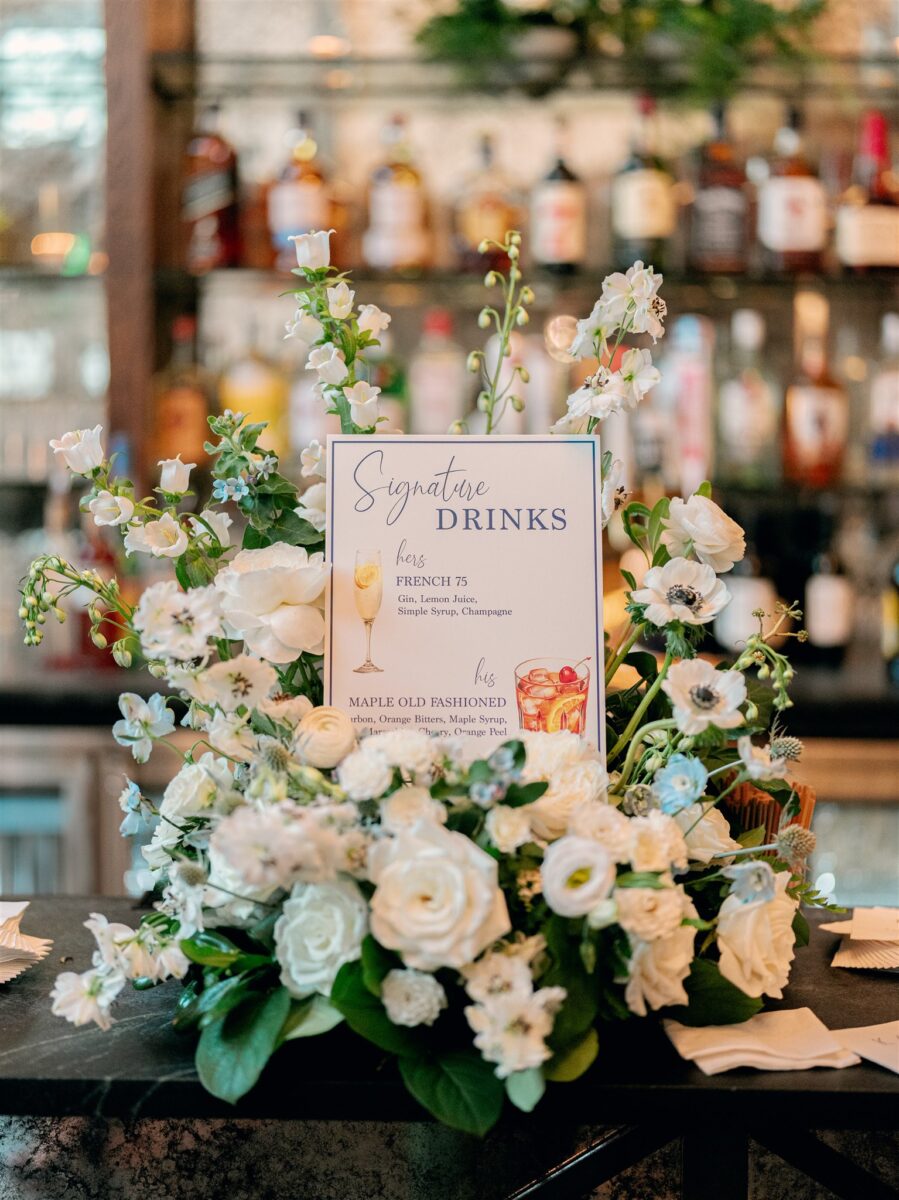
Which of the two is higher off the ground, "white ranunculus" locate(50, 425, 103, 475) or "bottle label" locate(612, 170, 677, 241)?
"bottle label" locate(612, 170, 677, 241)

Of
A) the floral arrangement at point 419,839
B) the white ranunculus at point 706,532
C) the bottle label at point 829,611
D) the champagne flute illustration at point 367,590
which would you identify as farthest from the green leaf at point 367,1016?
the bottle label at point 829,611

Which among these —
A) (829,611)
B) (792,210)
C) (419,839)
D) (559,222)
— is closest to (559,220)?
(559,222)

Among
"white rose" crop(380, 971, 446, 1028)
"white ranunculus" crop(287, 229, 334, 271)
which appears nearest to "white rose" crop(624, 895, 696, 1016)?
"white rose" crop(380, 971, 446, 1028)

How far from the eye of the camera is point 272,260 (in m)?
2.60

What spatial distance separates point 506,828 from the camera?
66cm

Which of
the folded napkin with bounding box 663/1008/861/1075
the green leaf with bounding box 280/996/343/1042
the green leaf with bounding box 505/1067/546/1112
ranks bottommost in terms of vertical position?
the folded napkin with bounding box 663/1008/861/1075

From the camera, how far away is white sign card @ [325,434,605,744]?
84 cm

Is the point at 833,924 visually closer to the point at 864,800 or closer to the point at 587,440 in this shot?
the point at 587,440

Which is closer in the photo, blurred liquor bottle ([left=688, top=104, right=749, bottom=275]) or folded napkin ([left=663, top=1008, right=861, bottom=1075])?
folded napkin ([left=663, top=1008, right=861, bottom=1075])

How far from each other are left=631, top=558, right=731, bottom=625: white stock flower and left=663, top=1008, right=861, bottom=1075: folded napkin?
228 mm

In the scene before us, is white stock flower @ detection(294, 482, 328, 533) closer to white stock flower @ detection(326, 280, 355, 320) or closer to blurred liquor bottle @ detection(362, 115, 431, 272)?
white stock flower @ detection(326, 280, 355, 320)

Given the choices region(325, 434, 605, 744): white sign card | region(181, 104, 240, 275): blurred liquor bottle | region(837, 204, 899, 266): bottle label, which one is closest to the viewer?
region(325, 434, 605, 744): white sign card

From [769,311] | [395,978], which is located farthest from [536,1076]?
[769,311]

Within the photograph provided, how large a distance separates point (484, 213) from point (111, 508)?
192 centimetres
